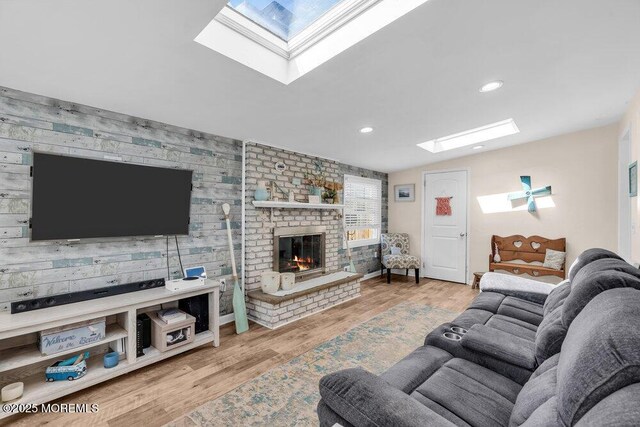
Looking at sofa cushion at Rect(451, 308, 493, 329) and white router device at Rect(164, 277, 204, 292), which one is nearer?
sofa cushion at Rect(451, 308, 493, 329)

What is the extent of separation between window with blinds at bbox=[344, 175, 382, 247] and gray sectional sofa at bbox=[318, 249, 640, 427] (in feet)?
10.7

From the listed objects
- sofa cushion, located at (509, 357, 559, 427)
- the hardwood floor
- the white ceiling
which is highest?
the white ceiling

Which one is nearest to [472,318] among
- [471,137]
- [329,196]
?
[329,196]

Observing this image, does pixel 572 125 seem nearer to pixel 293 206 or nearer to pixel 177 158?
pixel 293 206

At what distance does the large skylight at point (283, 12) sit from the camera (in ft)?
6.01

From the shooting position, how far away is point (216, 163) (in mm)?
3234

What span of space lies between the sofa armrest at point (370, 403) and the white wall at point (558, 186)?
4829 millimetres

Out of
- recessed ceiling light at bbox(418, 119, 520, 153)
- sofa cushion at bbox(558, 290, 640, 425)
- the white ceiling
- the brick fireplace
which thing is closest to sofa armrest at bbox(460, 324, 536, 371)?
sofa cushion at bbox(558, 290, 640, 425)

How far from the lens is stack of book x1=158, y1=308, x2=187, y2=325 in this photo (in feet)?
8.21

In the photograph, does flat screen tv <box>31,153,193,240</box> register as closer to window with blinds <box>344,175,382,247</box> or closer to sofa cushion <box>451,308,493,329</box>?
sofa cushion <box>451,308,493,329</box>

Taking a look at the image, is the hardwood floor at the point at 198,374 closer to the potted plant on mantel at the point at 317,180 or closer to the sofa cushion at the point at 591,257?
the potted plant on mantel at the point at 317,180

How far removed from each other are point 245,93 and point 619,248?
5.19 meters

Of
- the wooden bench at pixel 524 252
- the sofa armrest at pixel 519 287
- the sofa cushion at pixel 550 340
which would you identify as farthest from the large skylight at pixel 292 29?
the wooden bench at pixel 524 252

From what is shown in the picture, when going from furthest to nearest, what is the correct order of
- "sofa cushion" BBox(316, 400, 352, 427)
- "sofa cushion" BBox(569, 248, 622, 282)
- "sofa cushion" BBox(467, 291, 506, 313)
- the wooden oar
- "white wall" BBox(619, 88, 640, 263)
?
the wooden oar → "white wall" BBox(619, 88, 640, 263) → "sofa cushion" BBox(467, 291, 506, 313) → "sofa cushion" BBox(569, 248, 622, 282) → "sofa cushion" BBox(316, 400, 352, 427)
